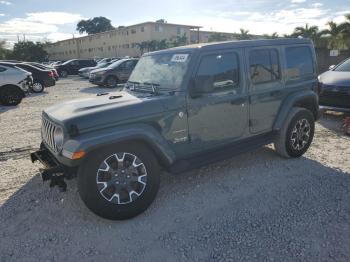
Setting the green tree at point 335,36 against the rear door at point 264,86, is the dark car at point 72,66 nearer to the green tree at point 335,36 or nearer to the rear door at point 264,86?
the green tree at point 335,36

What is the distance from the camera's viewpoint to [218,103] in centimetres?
419

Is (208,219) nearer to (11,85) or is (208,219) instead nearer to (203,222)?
(203,222)

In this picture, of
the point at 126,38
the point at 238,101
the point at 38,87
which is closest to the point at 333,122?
the point at 238,101

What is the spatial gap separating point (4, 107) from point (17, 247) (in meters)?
9.91

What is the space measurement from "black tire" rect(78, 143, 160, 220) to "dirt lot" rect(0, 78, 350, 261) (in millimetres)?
155

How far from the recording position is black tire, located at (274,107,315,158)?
201 inches

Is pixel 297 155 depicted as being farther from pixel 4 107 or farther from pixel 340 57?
pixel 340 57

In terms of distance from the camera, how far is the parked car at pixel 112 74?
17125 millimetres

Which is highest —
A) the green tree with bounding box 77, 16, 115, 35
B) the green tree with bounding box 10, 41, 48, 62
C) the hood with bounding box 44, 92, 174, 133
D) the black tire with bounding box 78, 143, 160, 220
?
the green tree with bounding box 77, 16, 115, 35

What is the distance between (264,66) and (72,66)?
2770 centimetres

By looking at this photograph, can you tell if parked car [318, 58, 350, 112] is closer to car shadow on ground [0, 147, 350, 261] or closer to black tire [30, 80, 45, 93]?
car shadow on ground [0, 147, 350, 261]

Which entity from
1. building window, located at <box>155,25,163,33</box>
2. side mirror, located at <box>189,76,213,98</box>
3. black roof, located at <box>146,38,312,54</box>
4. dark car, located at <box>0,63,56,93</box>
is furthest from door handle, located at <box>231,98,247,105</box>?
building window, located at <box>155,25,163,33</box>

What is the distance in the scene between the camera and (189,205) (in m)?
3.96

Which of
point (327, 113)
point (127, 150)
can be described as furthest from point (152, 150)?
point (327, 113)
